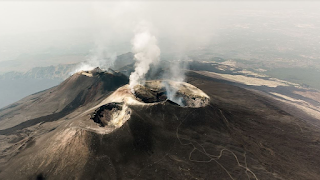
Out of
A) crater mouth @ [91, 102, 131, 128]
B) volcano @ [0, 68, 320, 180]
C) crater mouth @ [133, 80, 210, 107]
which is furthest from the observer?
crater mouth @ [133, 80, 210, 107]

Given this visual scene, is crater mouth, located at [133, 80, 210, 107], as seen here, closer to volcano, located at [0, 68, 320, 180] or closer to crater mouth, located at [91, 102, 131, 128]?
volcano, located at [0, 68, 320, 180]

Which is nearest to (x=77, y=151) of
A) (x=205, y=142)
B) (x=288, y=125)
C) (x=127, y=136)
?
(x=127, y=136)

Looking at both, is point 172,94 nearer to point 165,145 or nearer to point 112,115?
point 112,115

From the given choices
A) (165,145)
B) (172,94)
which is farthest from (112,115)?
(172,94)

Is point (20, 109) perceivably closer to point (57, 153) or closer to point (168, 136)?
point (57, 153)

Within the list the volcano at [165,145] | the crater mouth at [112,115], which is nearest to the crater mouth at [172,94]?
the volcano at [165,145]

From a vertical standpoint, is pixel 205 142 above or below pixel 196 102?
below

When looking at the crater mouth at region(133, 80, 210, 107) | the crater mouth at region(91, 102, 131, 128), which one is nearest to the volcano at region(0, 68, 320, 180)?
the crater mouth at region(91, 102, 131, 128)
